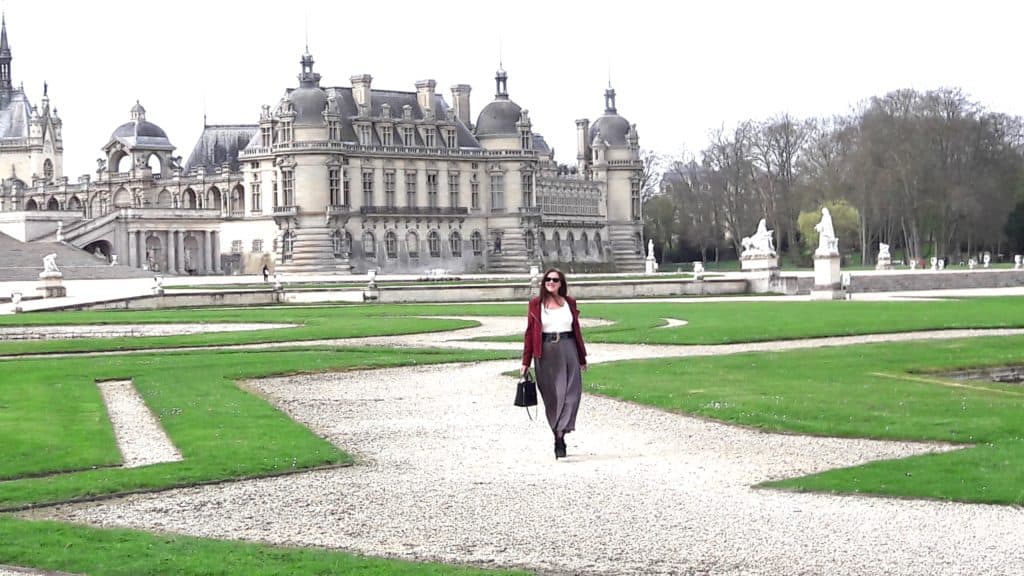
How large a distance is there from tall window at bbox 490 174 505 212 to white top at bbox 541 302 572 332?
8877cm

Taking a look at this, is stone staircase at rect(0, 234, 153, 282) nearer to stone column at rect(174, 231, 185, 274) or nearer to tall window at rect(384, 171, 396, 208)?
stone column at rect(174, 231, 185, 274)

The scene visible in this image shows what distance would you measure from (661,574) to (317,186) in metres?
85.1

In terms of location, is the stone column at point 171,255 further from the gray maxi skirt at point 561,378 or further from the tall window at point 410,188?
the gray maxi skirt at point 561,378

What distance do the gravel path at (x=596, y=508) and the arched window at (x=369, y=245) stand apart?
78189 mm

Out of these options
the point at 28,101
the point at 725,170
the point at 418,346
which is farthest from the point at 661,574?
the point at 28,101

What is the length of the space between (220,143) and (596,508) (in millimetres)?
108119

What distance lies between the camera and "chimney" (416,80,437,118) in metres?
105

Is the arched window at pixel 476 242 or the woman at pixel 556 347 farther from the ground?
the arched window at pixel 476 242

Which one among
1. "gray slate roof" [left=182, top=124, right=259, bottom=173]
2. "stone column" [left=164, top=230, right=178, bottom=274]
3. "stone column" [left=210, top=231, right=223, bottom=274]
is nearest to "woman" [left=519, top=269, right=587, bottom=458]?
"stone column" [left=164, top=230, right=178, bottom=274]

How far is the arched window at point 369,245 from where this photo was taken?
98.3m

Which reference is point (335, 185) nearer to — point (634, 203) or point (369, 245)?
point (369, 245)

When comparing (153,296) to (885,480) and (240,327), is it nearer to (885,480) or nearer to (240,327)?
(240,327)

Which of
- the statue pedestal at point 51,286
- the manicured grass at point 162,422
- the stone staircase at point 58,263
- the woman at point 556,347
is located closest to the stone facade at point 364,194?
the stone staircase at point 58,263

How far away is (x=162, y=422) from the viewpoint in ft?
66.1
